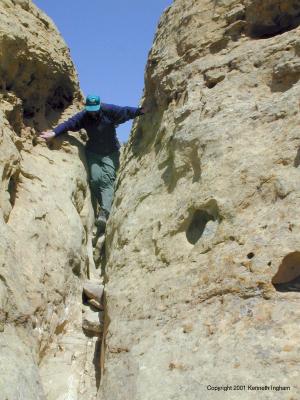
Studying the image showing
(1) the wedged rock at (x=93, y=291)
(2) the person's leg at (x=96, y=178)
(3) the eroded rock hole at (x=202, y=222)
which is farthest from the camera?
(2) the person's leg at (x=96, y=178)

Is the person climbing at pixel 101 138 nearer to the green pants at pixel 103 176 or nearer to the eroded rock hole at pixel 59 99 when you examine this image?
the green pants at pixel 103 176

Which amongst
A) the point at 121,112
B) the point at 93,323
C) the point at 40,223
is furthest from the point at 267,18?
the point at 93,323

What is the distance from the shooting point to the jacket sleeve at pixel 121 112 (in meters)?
8.30

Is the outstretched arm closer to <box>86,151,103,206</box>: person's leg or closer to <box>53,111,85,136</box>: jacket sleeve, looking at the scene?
<box>53,111,85,136</box>: jacket sleeve

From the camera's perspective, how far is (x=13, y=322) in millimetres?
4887

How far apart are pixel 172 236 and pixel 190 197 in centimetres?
44

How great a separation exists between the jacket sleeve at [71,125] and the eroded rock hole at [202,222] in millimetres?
3343

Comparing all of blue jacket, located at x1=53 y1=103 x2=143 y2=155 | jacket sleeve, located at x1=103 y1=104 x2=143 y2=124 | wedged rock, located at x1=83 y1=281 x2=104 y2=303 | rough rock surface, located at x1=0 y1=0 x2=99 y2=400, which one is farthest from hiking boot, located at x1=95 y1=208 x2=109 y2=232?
jacket sleeve, located at x1=103 y1=104 x2=143 y2=124

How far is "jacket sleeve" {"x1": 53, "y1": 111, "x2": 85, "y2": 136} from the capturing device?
826cm

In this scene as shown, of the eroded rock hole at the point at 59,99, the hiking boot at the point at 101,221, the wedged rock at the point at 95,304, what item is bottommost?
the wedged rock at the point at 95,304

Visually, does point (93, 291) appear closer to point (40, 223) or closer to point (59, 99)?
point (40, 223)

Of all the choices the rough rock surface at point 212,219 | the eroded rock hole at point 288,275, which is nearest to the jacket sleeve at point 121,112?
the rough rock surface at point 212,219

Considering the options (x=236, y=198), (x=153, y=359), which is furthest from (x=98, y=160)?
(x=153, y=359)

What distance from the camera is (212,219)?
213 inches
